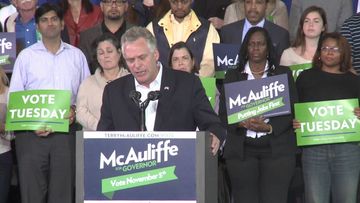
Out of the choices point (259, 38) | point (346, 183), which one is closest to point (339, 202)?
point (346, 183)

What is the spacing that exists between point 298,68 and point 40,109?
2420 millimetres

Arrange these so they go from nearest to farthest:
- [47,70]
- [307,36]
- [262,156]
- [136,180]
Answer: [136,180]
[262,156]
[47,70]
[307,36]

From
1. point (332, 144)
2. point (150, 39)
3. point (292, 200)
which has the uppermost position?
point (150, 39)

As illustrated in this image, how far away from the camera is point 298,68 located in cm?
847

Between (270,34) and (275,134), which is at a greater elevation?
(270,34)

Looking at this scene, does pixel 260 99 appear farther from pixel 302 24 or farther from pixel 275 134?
pixel 302 24

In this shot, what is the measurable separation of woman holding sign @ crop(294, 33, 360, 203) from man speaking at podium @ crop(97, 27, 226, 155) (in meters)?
2.27

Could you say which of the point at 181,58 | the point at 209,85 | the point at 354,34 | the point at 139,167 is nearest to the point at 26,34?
the point at 181,58

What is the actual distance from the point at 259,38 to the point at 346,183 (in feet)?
5.00

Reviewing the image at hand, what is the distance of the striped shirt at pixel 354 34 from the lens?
344 inches

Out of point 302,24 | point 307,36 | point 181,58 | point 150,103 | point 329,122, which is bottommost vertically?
point 329,122

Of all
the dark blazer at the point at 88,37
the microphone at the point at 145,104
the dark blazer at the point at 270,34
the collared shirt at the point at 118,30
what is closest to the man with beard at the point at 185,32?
the dark blazer at the point at 270,34

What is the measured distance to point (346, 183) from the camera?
25.4 feet

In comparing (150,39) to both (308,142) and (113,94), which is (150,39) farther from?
(308,142)
